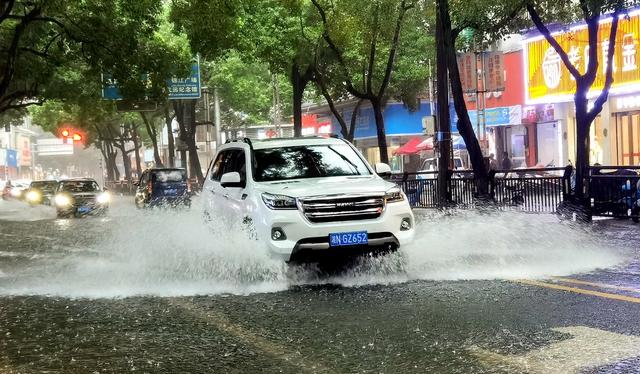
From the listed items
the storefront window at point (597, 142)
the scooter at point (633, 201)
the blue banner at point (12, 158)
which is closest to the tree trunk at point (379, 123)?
the storefront window at point (597, 142)

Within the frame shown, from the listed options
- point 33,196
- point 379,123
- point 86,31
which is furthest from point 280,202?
point 33,196

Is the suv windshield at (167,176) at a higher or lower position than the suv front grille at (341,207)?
higher

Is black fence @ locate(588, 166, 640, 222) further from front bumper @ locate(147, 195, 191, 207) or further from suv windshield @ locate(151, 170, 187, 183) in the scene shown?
suv windshield @ locate(151, 170, 187, 183)

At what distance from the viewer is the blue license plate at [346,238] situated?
7922 millimetres

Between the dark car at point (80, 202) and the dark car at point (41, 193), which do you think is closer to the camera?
the dark car at point (80, 202)

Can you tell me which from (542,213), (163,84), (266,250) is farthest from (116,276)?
(163,84)

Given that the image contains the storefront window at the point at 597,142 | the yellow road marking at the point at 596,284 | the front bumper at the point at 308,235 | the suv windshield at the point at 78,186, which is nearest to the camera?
the yellow road marking at the point at 596,284

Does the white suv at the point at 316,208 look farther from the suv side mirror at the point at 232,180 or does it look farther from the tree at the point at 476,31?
the tree at the point at 476,31

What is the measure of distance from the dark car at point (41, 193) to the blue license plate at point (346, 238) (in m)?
28.4

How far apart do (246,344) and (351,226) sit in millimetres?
2680

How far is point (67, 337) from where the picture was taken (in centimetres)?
605

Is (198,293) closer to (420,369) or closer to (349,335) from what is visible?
(349,335)

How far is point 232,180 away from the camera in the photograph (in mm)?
8898

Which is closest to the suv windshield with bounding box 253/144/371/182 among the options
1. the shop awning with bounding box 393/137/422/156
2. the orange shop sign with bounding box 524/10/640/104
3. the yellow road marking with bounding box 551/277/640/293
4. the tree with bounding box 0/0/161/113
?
the yellow road marking with bounding box 551/277/640/293
